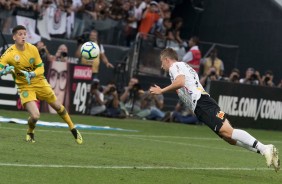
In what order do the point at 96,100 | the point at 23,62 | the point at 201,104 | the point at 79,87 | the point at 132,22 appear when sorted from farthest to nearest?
the point at 132,22 → the point at 96,100 → the point at 79,87 → the point at 23,62 → the point at 201,104

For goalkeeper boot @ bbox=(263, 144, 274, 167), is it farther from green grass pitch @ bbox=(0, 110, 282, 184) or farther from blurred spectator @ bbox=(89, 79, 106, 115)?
blurred spectator @ bbox=(89, 79, 106, 115)

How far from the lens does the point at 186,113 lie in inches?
1065

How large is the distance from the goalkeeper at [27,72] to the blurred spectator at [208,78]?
35.0 feet

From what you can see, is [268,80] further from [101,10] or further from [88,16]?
[88,16]

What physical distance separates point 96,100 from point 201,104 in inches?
484

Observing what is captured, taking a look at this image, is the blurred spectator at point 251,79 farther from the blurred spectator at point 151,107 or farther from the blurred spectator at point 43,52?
the blurred spectator at point 43,52

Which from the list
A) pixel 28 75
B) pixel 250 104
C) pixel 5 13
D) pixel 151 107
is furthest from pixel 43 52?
pixel 28 75

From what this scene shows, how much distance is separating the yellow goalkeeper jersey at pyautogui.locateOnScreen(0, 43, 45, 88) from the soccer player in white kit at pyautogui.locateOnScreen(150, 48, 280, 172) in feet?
11.2

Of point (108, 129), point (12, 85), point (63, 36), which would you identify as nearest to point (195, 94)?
point (108, 129)

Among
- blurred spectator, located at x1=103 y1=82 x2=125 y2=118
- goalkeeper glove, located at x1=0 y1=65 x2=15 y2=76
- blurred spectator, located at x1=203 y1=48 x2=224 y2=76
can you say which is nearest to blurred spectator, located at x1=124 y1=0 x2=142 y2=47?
blurred spectator, located at x1=203 y1=48 x2=224 y2=76

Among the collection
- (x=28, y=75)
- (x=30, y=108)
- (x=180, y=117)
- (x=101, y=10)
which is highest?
(x=101, y=10)

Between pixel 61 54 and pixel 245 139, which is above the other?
pixel 61 54

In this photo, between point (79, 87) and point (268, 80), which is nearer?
point (79, 87)

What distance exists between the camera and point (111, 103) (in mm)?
25766
